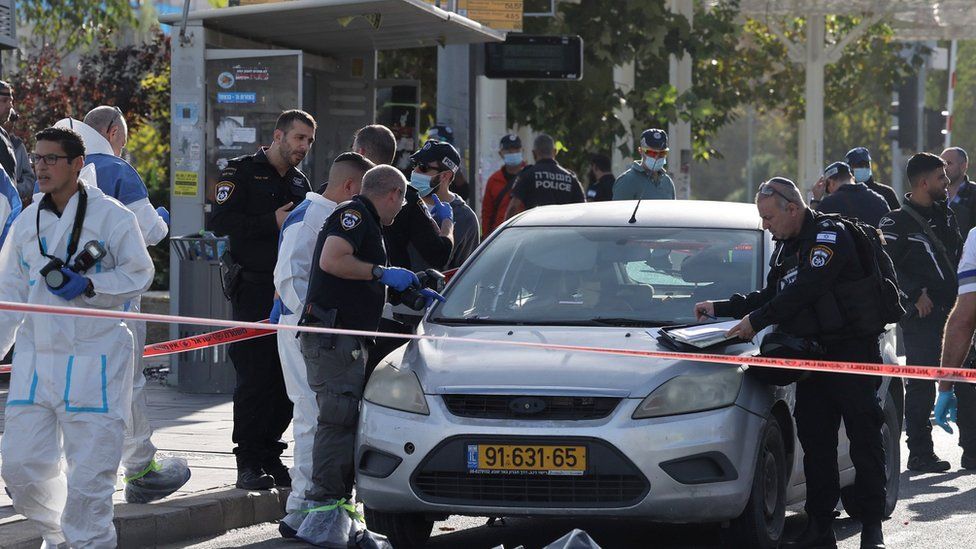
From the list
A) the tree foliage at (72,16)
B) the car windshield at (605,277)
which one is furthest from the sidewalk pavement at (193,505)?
the tree foliage at (72,16)

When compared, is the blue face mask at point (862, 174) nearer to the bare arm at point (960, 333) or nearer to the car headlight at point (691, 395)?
the bare arm at point (960, 333)

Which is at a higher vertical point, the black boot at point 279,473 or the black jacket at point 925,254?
the black jacket at point 925,254

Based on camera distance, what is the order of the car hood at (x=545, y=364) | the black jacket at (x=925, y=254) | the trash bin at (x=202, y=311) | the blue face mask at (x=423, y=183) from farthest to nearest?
1. the trash bin at (x=202, y=311)
2. the black jacket at (x=925, y=254)
3. the blue face mask at (x=423, y=183)
4. the car hood at (x=545, y=364)

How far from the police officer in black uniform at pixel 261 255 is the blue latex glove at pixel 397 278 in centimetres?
144

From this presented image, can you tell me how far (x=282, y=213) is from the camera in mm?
9109

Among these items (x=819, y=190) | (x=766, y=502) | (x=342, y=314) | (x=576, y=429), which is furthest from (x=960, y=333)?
(x=819, y=190)

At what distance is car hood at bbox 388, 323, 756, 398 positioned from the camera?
285 inches

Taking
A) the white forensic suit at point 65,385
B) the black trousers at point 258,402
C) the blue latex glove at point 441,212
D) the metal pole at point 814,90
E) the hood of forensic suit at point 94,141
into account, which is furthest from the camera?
the metal pole at point 814,90

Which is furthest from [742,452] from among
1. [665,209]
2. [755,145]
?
[755,145]

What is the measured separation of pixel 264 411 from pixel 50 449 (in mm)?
2180

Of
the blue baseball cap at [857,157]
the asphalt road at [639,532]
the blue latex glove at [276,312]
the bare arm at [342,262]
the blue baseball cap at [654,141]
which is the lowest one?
the asphalt road at [639,532]

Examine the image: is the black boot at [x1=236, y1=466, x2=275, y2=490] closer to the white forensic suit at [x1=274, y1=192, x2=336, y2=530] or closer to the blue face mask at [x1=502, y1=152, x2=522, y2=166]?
the white forensic suit at [x1=274, y1=192, x2=336, y2=530]

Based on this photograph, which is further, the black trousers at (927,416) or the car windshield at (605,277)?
the black trousers at (927,416)

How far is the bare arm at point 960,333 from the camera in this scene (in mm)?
8492
